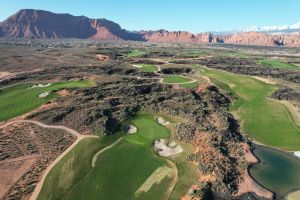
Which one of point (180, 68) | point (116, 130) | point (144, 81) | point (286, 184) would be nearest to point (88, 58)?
point (180, 68)

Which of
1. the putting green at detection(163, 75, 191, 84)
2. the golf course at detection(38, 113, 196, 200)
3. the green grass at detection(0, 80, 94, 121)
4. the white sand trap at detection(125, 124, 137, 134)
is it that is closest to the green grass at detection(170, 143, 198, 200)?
the golf course at detection(38, 113, 196, 200)

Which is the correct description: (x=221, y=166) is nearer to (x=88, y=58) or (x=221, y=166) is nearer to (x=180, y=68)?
(x=180, y=68)

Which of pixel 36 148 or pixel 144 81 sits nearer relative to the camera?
pixel 36 148

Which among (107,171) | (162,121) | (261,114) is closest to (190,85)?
(261,114)

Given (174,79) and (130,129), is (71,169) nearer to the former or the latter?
(130,129)

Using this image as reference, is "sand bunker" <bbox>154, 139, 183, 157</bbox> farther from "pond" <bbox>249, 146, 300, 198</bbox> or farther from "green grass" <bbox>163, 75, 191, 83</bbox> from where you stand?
"green grass" <bbox>163, 75, 191, 83</bbox>

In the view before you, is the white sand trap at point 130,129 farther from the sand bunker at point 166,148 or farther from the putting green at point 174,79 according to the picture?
the putting green at point 174,79

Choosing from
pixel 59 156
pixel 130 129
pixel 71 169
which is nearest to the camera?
pixel 71 169
